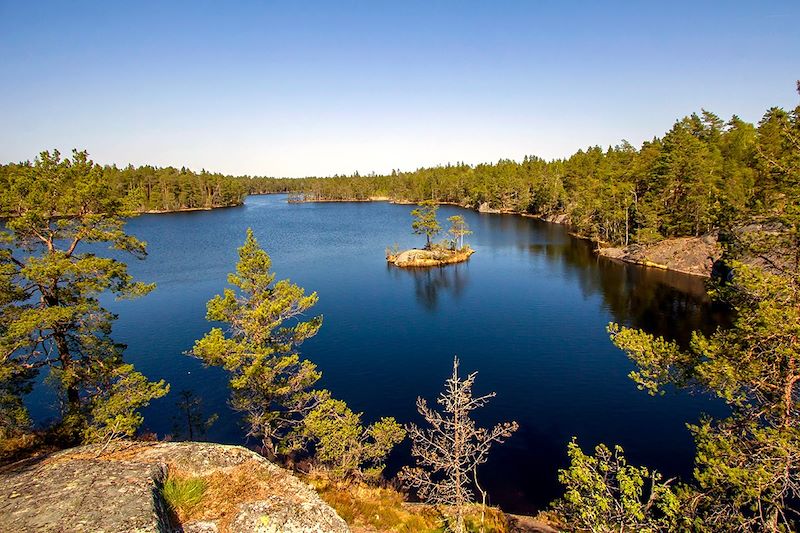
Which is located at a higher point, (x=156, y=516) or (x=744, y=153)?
(x=744, y=153)

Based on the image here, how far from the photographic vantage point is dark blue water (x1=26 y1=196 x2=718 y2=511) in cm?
3169

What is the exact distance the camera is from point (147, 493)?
33.9 ft

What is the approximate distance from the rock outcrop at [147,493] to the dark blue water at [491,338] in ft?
58.8

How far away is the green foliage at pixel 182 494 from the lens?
11.1 metres

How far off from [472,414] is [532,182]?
14328 cm

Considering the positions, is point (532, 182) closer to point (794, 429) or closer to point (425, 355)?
point (425, 355)

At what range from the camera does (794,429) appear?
12758mm

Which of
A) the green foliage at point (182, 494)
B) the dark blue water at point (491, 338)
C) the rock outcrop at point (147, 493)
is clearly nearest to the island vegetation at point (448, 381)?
the rock outcrop at point (147, 493)

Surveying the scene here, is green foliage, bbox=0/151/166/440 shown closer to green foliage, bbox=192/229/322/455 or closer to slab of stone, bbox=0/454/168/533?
Answer: green foliage, bbox=192/229/322/455

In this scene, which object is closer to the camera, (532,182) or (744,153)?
(744,153)

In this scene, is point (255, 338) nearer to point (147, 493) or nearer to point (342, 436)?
point (342, 436)

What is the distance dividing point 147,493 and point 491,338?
41.8m

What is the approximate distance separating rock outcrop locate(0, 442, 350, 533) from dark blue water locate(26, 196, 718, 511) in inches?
706

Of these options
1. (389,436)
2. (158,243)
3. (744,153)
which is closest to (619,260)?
(744,153)
